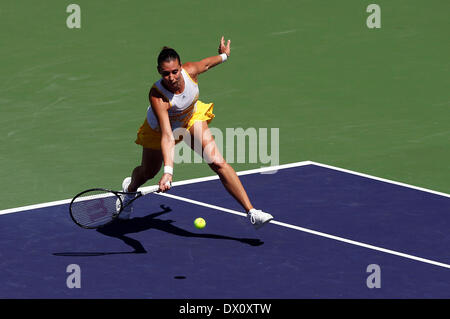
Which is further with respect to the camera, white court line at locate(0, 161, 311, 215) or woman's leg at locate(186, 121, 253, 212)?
white court line at locate(0, 161, 311, 215)

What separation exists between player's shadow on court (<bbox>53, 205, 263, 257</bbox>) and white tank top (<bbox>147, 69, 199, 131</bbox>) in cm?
123

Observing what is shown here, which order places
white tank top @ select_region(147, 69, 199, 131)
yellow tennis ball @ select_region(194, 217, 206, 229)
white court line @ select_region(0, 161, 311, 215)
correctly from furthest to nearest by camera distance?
white court line @ select_region(0, 161, 311, 215) → yellow tennis ball @ select_region(194, 217, 206, 229) → white tank top @ select_region(147, 69, 199, 131)

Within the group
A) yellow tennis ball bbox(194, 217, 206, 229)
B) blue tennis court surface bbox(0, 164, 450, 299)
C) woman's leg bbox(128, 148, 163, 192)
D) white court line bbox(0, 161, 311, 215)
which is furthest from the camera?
white court line bbox(0, 161, 311, 215)

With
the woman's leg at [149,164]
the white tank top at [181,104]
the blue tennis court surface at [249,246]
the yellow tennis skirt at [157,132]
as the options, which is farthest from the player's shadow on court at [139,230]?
the white tank top at [181,104]

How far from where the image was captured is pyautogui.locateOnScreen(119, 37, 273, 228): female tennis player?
40.7ft

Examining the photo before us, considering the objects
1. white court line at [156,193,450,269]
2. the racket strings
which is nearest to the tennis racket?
the racket strings

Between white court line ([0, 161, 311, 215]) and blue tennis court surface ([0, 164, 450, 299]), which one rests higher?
white court line ([0, 161, 311, 215])

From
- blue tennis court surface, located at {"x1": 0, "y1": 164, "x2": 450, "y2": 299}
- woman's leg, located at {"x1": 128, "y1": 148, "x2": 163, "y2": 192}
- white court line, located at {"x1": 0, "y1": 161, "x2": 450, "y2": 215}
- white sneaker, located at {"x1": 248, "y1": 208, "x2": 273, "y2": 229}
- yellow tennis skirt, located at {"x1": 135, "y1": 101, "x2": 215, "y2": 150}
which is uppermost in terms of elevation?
yellow tennis skirt, located at {"x1": 135, "y1": 101, "x2": 215, "y2": 150}

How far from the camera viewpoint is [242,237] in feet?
42.7

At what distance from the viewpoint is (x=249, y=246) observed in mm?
12703

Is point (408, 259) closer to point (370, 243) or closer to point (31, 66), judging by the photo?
point (370, 243)

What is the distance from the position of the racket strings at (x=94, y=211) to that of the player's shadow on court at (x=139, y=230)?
19 cm

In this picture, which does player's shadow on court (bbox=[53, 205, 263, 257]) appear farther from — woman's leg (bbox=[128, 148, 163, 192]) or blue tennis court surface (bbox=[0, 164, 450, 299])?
woman's leg (bbox=[128, 148, 163, 192])

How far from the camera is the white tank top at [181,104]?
41.4 ft
